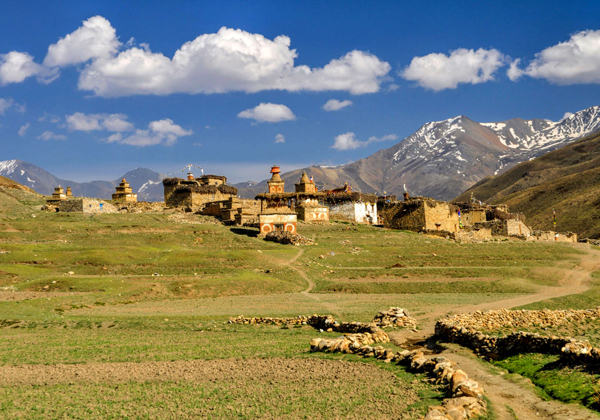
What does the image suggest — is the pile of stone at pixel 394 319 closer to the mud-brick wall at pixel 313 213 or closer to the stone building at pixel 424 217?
the stone building at pixel 424 217

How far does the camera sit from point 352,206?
268ft

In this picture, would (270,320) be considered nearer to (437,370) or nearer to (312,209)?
(437,370)

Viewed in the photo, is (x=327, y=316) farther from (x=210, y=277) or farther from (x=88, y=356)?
(x=210, y=277)

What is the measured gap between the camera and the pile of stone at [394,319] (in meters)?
28.0

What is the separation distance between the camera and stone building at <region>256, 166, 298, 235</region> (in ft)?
211

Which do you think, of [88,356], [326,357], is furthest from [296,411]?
[88,356]

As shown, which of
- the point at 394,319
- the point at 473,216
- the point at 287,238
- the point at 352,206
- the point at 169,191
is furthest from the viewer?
the point at 169,191

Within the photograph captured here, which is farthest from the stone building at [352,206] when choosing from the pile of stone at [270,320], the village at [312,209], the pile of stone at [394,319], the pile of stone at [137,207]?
the pile of stone at [394,319]

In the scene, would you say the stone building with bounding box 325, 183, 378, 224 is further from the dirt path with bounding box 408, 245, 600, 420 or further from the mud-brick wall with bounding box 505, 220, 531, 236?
the dirt path with bounding box 408, 245, 600, 420

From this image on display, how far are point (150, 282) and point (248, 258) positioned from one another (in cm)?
1179

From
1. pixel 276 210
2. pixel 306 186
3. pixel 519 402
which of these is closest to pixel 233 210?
pixel 276 210

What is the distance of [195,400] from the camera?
635 inches

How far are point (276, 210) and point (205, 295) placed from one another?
38014mm

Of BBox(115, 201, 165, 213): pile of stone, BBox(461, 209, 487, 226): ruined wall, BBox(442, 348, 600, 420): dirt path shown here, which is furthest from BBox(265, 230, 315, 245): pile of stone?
BBox(442, 348, 600, 420): dirt path
